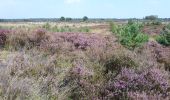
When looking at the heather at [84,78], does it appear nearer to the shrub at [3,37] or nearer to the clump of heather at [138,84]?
the clump of heather at [138,84]

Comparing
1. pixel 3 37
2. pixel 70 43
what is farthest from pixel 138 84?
pixel 3 37

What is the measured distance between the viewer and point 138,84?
907 centimetres

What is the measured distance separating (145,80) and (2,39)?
31.3 ft

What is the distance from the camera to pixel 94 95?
29.4 feet

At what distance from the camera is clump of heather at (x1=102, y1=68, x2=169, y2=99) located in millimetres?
8816

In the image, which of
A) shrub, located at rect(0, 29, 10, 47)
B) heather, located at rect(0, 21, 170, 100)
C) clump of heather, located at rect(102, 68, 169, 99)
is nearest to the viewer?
heather, located at rect(0, 21, 170, 100)

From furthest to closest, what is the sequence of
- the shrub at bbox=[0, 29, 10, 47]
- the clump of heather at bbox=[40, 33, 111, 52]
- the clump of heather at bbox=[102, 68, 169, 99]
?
Result: the shrub at bbox=[0, 29, 10, 47] → the clump of heather at bbox=[40, 33, 111, 52] → the clump of heather at bbox=[102, 68, 169, 99]

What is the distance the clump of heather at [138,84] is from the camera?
28.9ft

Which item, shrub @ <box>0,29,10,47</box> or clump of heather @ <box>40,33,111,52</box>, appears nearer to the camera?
clump of heather @ <box>40,33,111,52</box>

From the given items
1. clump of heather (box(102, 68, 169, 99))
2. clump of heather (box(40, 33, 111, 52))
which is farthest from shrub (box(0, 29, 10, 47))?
clump of heather (box(102, 68, 169, 99))

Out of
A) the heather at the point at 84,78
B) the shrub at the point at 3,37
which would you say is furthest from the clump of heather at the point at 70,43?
the heather at the point at 84,78

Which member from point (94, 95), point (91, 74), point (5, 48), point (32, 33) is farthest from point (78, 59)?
point (32, 33)

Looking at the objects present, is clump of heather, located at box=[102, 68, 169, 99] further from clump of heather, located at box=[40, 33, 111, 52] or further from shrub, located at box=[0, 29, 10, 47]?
shrub, located at box=[0, 29, 10, 47]

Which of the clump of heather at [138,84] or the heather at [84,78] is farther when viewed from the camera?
the clump of heather at [138,84]
